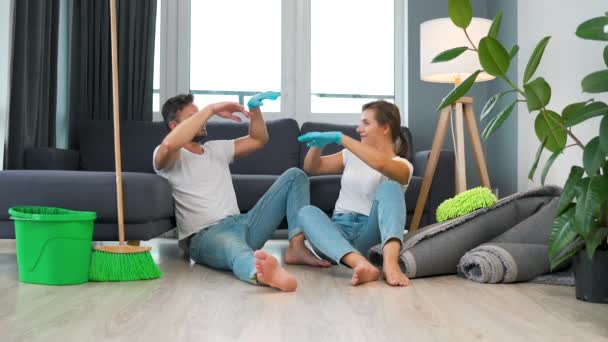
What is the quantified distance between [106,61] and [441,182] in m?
2.33

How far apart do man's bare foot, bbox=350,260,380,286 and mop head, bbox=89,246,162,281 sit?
0.73 metres

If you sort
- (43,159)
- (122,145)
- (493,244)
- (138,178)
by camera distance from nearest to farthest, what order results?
(493,244) → (138,178) → (43,159) → (122,145)

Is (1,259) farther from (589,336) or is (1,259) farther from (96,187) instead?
(589,336)

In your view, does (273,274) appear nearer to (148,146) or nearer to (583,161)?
(583,161)

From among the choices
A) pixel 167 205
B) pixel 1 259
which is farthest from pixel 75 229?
pixel 1 259

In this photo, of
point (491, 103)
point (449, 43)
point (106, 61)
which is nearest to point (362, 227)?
point (491, 103)

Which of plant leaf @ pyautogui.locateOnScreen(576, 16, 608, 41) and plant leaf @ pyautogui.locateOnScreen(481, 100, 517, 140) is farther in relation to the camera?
plant leaf @ pyautogui.locateOnScreen(481, 100, 517, 140)

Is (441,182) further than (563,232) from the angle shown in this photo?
Yes

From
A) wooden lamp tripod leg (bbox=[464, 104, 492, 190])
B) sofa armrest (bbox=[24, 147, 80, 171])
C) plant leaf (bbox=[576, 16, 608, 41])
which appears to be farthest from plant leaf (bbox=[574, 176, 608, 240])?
sofa armrest (bbox=[24, 147, 80, 171])

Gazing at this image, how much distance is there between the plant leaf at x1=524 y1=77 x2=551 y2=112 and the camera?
2.06m

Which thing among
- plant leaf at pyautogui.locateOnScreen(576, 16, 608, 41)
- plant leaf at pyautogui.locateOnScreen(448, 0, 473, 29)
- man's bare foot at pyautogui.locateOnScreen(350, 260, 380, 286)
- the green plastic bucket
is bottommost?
man's bare foot at pyautogui.locateOnScreen(350, 260, 380, 286)

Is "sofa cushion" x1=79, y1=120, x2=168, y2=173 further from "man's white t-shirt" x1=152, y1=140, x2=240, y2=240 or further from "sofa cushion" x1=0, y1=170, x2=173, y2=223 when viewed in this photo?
"sofa cushion" x1=0, y1=170, x2=173, y2=223

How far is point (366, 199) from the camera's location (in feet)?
9.37

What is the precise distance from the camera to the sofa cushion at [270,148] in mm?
4156
